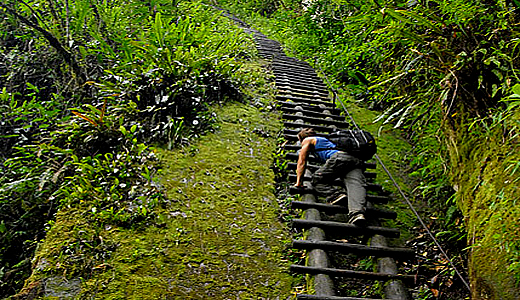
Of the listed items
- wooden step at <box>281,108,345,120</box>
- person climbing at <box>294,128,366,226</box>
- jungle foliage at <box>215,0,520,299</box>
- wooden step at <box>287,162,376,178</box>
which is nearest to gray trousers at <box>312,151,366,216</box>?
person climbing at <box>294,128,366,226</box>

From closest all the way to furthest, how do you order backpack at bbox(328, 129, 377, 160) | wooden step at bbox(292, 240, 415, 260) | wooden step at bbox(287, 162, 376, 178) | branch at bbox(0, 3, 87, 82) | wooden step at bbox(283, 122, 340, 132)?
wooden step at bbox(292, 240, 415, 260) < backpack at bbox(328, 129, 377, 160) < wooden step at bbox(287, 162, 376, 178) < wooden step at bbox(283, 122, 340, 132) < branch at bbox(0, 3, 87, 82)

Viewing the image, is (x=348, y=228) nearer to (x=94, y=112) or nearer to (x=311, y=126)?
(x=311, y=126)

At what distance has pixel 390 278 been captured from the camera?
2.74 meters

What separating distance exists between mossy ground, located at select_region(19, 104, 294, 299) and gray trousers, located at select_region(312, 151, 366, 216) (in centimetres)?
65

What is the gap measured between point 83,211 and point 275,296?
1960 millimetres

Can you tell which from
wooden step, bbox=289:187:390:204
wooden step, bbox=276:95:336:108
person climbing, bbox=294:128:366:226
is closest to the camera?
person climbing, bbox=294:128:366:226

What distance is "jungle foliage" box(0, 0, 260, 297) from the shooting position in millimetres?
3627

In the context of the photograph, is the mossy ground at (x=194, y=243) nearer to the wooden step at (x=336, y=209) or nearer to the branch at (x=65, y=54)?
the wooden step at (x=336, y=209)

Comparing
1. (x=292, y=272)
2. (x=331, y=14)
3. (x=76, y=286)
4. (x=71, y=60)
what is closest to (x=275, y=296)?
(x=292, y=272)

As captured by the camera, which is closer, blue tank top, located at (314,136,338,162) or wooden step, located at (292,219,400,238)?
wooden step, located at (292,219,400,238)

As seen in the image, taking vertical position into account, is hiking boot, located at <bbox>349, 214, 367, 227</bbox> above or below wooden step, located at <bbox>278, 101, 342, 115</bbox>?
below

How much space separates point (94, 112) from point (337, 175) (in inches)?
122

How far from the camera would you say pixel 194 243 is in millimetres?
3152

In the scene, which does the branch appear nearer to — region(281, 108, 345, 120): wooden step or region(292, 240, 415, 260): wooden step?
region(281, 108, 345, 120): wooden step
